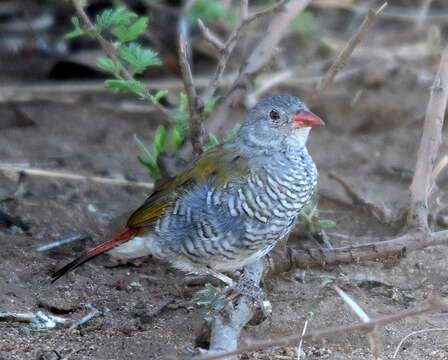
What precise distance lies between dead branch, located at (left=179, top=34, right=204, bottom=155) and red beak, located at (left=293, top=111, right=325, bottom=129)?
1.89 feet

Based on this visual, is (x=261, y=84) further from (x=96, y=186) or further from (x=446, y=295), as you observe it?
(x=446, y=295)

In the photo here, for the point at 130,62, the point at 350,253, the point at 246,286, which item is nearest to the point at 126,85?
the point at 130,62

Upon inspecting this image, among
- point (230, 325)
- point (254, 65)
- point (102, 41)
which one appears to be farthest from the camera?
point (254, 65)

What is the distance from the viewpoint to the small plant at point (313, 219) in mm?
4348

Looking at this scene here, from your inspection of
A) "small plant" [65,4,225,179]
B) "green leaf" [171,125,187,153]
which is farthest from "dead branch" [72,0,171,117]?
"green leaf" [171,125,187,153]

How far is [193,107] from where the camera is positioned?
Result: 4.25m

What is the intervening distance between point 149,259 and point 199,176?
2.56ft

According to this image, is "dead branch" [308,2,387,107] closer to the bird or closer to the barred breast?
the bird

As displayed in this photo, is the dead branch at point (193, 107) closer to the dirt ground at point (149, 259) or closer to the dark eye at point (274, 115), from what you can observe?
Result: the dark eye at point (274, 115)

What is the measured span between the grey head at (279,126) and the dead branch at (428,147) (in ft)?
1.92

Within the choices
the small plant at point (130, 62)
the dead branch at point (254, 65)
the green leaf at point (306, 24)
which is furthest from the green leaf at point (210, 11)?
the small plant at point (130, 62)

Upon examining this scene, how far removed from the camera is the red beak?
381 cm

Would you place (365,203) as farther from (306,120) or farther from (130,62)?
(130,62)

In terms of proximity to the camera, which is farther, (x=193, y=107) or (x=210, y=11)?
(x=210, y=11)
